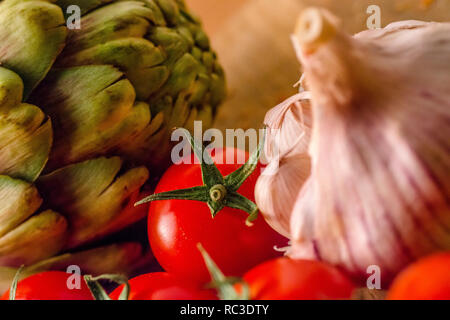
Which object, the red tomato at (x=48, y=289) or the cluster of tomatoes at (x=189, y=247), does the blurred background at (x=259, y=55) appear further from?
the red tomato at (x=48, y=289)

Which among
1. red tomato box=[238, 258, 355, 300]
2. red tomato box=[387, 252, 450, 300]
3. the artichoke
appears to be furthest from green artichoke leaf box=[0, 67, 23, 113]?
red tomato box=[387, 252, 450, 300]

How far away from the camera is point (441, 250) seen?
42cm

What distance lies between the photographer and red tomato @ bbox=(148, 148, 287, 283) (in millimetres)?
599

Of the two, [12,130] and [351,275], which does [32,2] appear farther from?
[351,275]

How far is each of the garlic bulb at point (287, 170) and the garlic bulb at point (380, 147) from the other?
0.29 feet

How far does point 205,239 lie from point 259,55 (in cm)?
58

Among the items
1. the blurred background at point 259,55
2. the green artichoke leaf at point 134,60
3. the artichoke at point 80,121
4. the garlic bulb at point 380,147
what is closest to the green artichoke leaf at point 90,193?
the artichoke at point 80,121

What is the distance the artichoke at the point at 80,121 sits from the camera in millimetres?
618

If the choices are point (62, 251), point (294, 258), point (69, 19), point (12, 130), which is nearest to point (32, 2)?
point (69, 19)

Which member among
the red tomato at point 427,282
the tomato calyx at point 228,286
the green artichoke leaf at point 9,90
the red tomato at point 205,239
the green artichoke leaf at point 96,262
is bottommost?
the green artichoke leaf at point 96,262

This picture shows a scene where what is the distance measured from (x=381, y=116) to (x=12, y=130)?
1.36 feet

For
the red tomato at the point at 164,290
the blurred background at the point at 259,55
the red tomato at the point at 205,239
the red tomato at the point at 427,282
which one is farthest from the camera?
the blurred background at the point at 259,55

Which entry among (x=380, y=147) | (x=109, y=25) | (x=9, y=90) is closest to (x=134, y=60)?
(x=109, y=25)

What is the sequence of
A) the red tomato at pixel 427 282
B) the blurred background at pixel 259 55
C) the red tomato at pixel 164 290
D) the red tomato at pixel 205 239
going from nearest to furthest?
the red tomato at pixel 427 282, the red tomato at pixel 164 290, the red tomato at pixel 205 239, the blurred background at pixel 259 55
